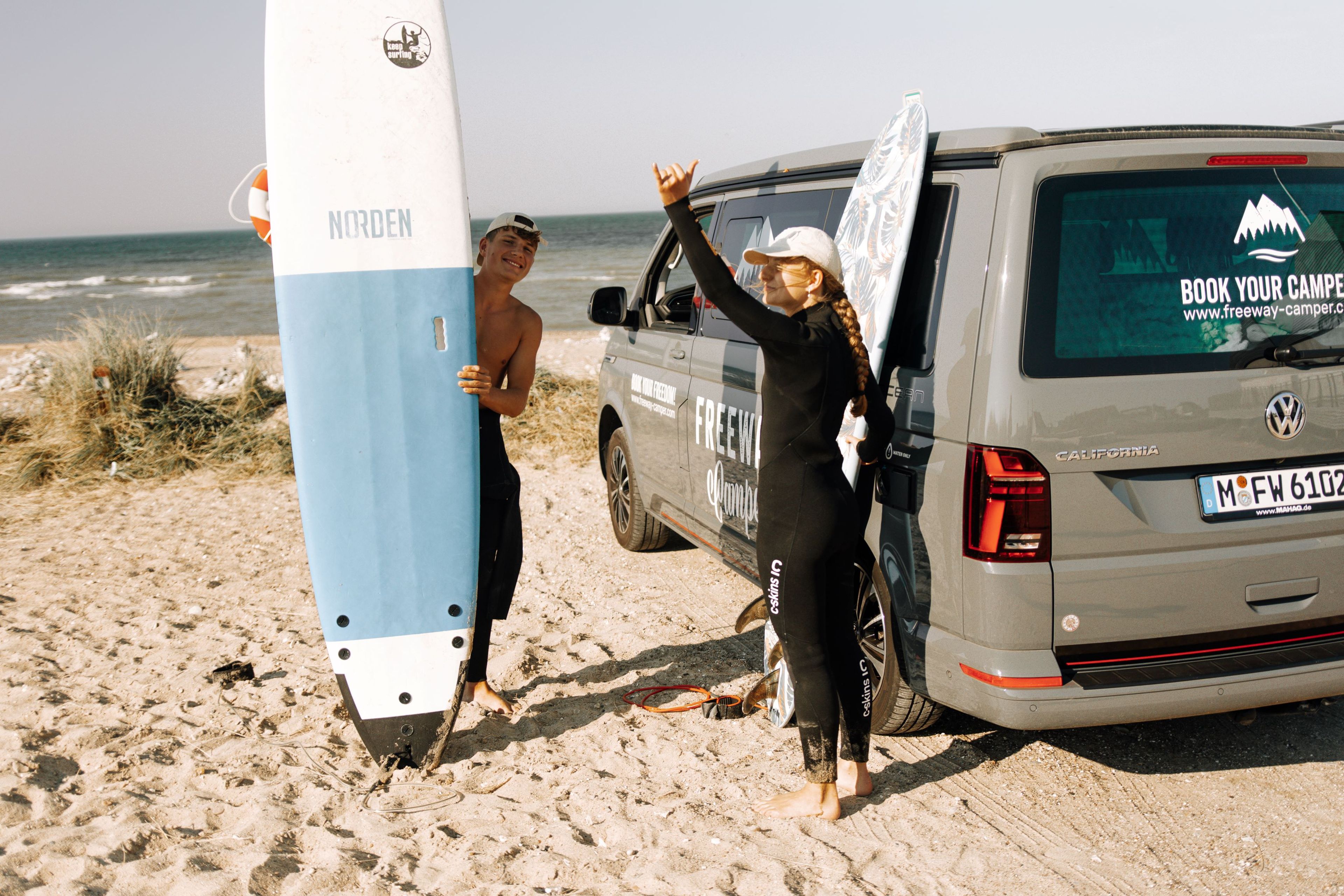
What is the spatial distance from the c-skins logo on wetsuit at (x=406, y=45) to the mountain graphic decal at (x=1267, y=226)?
Result: 2.83 m

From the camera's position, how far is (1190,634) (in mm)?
2842

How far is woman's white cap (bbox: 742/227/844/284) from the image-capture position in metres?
2.78

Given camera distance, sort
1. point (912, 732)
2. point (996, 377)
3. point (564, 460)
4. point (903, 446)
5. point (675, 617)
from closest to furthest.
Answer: point (996, 377) < point (903, 446) < point (912, 732) < point (675, 617) < point (564, 460)

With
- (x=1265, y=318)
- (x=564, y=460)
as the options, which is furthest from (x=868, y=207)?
(x=564, y=460)

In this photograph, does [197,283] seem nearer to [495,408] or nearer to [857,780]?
[495,408]

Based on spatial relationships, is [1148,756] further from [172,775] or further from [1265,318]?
[172,775]

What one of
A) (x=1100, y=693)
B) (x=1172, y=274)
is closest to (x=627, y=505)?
(x=1100, y=693)

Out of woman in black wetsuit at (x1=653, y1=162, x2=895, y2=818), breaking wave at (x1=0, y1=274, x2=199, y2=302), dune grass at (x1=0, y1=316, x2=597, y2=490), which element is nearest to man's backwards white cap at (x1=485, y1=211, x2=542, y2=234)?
woman in black wetsuit at (x1=653, y1=162, x2=895, y2=818)

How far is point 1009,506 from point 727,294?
98 centimetres

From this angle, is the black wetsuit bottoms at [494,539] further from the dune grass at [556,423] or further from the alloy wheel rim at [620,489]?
the dune grass at [556,423]

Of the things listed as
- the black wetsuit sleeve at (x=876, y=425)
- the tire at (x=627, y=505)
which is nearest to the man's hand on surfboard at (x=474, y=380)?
the black wetsuit sleeve at (x=876, y=425)

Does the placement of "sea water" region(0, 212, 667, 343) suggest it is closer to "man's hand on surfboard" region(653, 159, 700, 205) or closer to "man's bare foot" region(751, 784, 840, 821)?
"man's hand on surfboard" region(653, 159, 700, 205)

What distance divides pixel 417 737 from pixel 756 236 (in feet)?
8.30

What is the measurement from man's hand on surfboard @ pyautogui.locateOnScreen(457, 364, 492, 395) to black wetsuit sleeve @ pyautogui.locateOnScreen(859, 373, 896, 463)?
141 centimetres
